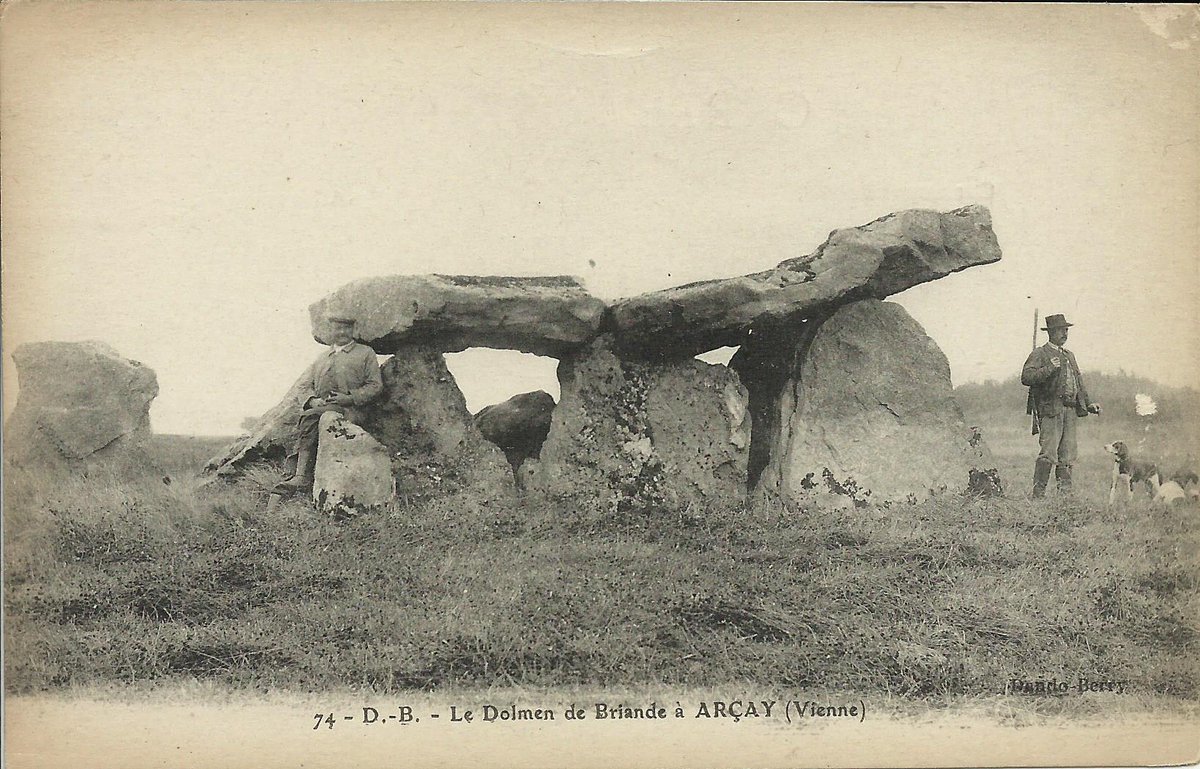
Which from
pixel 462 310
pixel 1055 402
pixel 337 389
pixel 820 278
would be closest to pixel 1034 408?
pixel 1055 402

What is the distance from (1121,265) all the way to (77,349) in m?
8.48

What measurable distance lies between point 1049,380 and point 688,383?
3.14m

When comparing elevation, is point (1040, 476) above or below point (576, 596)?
above

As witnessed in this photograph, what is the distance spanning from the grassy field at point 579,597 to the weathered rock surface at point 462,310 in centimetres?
147

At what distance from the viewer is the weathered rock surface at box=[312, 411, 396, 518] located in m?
9.06

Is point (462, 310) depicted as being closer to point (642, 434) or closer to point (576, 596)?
point (642, 434)

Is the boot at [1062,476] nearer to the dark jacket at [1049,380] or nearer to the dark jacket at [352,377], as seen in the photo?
the dark jacket at [1049,380]

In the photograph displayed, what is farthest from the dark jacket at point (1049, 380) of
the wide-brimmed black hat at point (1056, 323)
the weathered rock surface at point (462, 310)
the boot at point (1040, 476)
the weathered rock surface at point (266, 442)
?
the weathered rock surface at point (266, 442)

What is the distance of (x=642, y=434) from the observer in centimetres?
976

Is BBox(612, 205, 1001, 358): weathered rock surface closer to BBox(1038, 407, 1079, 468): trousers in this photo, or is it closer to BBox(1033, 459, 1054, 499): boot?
BBox(1038, 407, 1079, 468): trousers

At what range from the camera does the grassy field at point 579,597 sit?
26.7 feet

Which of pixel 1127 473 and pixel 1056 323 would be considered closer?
pixel 1127 473

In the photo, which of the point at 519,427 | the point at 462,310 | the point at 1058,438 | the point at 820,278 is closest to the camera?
the point at 462,310

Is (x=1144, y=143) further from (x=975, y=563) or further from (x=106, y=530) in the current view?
(x=106, y=530)
